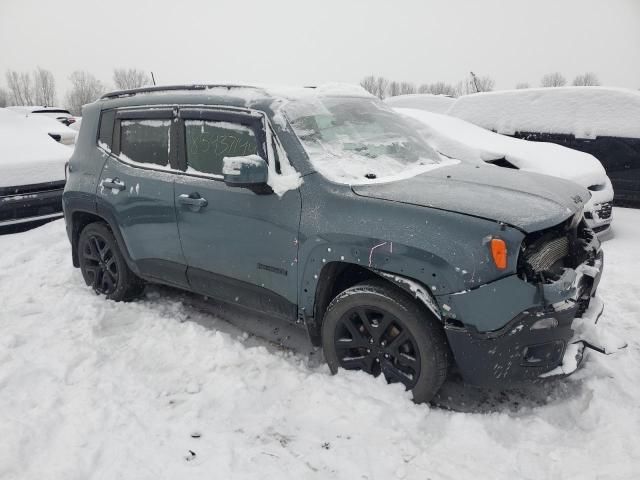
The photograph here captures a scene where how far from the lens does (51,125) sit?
9.19 meters

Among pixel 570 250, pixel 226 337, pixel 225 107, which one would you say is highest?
pixel 225 107

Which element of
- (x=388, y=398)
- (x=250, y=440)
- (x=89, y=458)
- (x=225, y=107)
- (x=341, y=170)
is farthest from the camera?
(x=225, y=107)

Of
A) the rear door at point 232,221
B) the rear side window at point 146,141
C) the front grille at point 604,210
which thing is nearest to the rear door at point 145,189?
the rear side window at point 146,141

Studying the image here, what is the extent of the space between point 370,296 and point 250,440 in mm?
993

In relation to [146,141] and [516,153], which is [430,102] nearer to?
[516,153]

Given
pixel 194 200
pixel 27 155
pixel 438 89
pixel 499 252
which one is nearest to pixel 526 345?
pixel 499 252

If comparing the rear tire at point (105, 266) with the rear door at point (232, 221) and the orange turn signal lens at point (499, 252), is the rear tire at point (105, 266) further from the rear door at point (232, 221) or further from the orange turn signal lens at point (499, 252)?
the orange turn signal lens at point (499, 252)

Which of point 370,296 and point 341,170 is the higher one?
point 341,170

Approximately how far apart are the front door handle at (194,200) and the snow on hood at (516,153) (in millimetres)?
3190

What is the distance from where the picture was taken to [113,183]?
3.88 meters

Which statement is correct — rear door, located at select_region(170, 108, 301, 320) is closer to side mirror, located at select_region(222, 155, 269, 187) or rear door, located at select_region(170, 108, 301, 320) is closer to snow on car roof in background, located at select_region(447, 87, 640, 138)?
side mirror, located at select_region(222, 155, 269, 187)

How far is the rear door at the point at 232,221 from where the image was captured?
9.77ft

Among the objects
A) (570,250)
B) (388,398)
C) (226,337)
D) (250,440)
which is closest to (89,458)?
(250,440)

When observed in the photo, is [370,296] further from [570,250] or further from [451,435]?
[570,250]
